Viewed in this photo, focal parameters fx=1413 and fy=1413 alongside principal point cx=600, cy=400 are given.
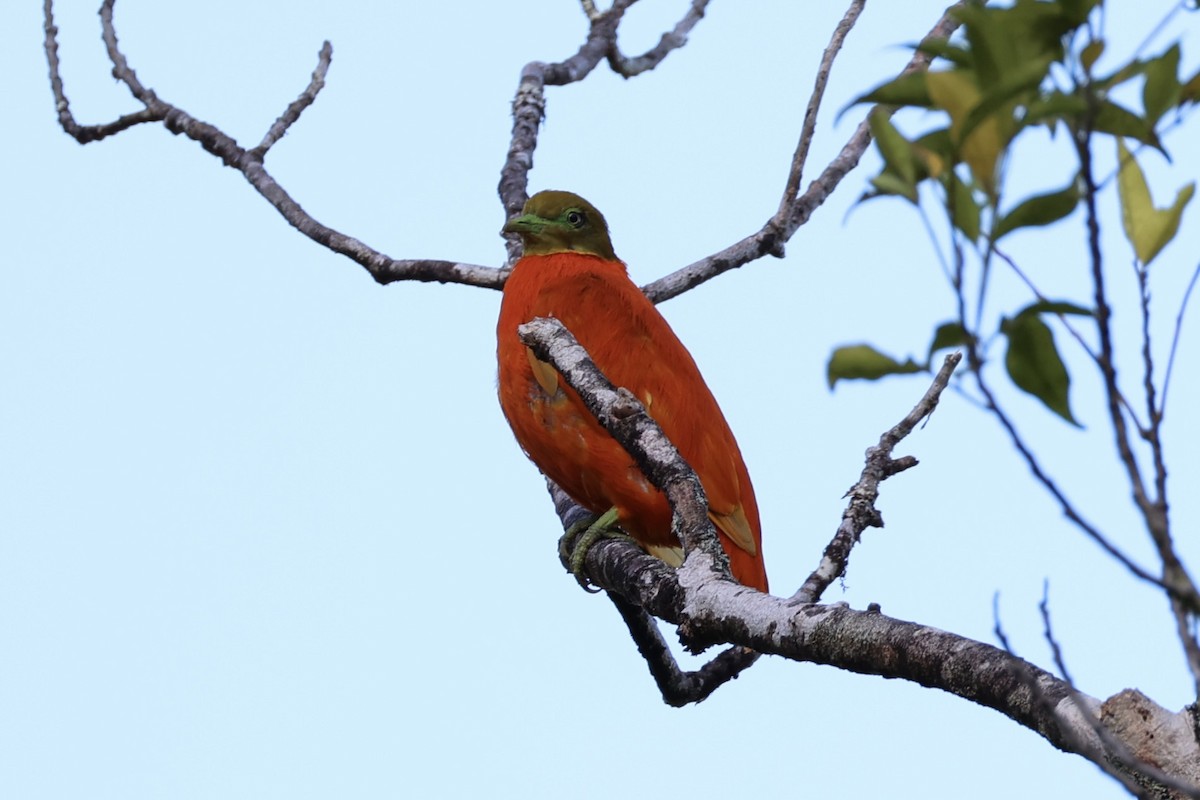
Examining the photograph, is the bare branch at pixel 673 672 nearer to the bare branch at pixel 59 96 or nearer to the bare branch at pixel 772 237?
the bare branch at pixel 772 237

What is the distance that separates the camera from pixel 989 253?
1276 mm

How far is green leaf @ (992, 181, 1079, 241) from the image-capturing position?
4.23 feet

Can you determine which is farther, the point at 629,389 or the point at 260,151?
the point at 260,151

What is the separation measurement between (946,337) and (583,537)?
3147mm

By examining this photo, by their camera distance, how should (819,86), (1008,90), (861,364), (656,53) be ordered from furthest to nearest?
1. (656,53)
2. (819,86)
3. (861,364)
4. (1008,90)

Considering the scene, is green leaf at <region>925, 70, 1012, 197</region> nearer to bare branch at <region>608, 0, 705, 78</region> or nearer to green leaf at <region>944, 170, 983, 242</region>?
green leaf at <region>944, 170, 983, 242</region>

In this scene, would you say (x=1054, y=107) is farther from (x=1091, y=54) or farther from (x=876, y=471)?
(x=876, y=471)

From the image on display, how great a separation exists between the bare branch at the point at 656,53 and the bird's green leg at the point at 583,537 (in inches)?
95.5

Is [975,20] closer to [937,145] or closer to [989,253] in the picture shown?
[937,145]

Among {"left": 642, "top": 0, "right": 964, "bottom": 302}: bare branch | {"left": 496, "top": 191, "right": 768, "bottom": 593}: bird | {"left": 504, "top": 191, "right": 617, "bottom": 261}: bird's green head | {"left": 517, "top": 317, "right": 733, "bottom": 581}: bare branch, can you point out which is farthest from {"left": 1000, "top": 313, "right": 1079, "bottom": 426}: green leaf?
{"left": 504, "top": 191, "right": 617, "bottom": 261}: bird's green head

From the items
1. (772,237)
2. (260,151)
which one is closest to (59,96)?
(260,151)

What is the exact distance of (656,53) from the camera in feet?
20.5

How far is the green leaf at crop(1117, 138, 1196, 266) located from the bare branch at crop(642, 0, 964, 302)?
11.8 feet

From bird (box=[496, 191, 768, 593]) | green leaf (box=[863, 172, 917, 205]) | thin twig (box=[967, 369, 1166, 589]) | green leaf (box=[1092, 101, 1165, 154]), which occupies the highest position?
bird (box=[496, 191, 768, 593])
